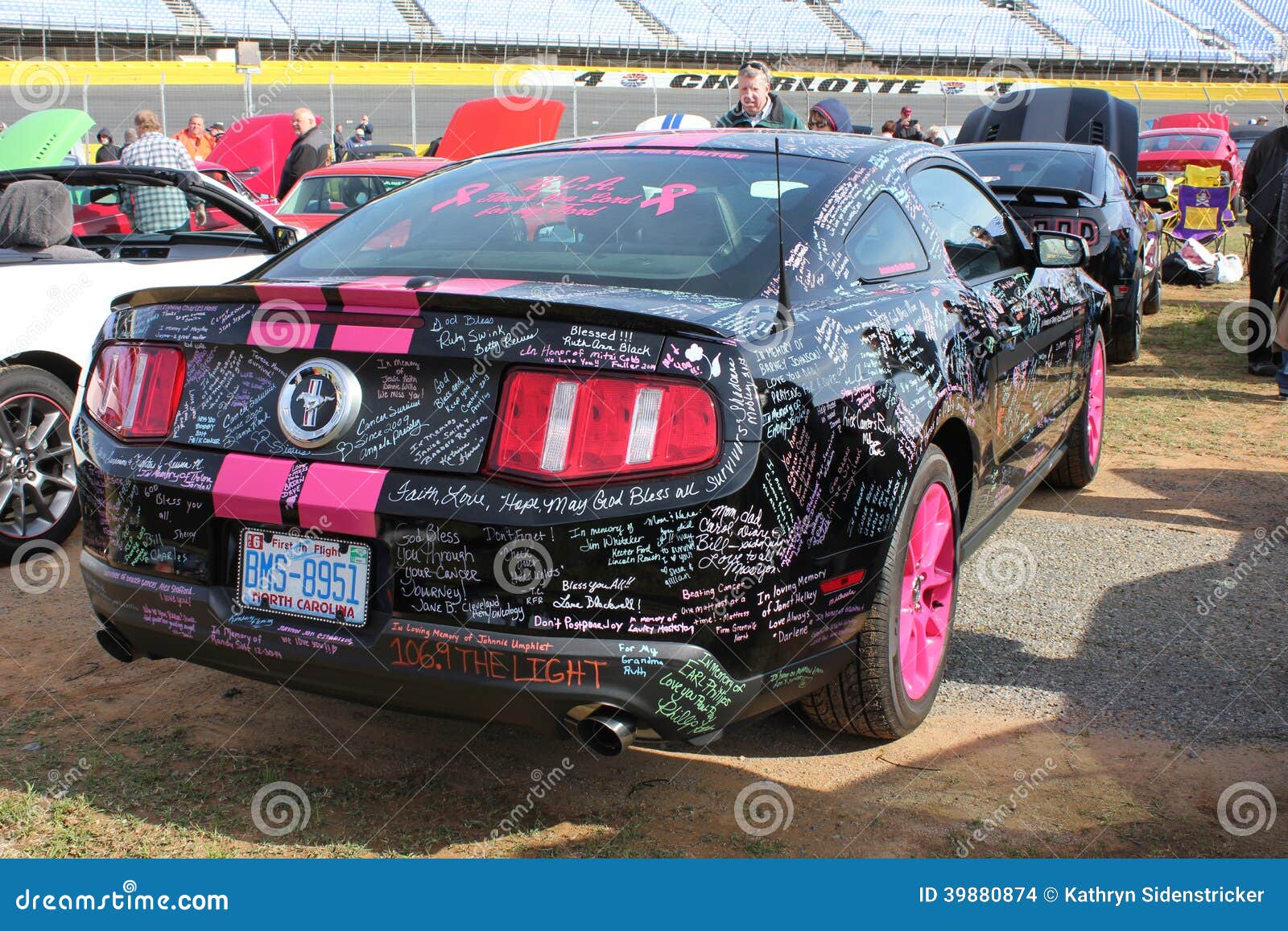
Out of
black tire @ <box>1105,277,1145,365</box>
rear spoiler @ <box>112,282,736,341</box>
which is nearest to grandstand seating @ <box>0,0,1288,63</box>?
black tire @ <box>1105,277,1145,365</box>

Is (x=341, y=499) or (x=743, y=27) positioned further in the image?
(x=743, y=27)

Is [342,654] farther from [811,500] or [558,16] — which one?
[558,16]

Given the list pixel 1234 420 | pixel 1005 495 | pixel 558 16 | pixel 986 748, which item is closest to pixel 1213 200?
pixel 1234 420

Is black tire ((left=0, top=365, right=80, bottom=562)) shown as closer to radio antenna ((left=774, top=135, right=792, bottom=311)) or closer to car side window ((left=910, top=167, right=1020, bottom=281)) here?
radio antenna ((left=774, top=135, right=792, bottom=311))

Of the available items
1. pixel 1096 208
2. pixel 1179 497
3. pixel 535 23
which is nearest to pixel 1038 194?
pixel 1179 497

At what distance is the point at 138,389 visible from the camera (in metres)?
2.71

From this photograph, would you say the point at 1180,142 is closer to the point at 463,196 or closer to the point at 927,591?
the point at 927,591

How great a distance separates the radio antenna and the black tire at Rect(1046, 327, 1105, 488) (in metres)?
2.43

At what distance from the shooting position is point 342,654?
95.2 inches

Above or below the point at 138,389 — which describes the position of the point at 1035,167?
below

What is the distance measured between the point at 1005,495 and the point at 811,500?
1717mm

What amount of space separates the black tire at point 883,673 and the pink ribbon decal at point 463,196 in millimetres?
1406

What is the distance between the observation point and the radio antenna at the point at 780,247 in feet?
8.73

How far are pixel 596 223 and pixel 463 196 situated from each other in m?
0.49
